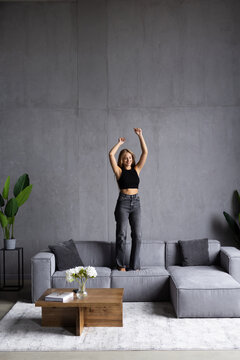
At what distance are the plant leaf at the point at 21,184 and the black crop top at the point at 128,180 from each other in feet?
4.39

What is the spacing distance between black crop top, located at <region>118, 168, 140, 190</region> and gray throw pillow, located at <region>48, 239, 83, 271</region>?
1043mm

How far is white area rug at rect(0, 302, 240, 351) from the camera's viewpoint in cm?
350

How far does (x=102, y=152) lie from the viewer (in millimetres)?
6316

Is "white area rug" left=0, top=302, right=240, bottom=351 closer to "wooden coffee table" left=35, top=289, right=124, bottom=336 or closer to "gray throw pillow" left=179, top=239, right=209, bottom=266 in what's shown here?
"wooden coffee table" left=35, top=289, right=124, bottom=336

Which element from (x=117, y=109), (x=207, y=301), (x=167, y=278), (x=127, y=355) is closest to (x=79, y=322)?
(x=127, y=355)

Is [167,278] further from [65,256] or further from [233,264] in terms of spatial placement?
[65,256]

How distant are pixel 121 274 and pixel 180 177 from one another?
1.98m

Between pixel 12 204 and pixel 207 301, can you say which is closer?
pixel 207 301

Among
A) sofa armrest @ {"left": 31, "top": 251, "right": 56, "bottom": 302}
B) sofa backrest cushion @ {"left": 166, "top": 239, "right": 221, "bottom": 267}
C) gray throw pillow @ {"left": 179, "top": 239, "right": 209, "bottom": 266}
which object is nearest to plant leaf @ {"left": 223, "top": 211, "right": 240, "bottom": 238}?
sofa backrest cushion @ {"left": 166, "top": 239, "right": 221, "bottom": 267}

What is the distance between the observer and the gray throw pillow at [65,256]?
516 cm

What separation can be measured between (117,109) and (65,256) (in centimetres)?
239

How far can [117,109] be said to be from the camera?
634 centimetres

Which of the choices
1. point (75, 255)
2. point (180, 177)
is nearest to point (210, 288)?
point (75, 255)

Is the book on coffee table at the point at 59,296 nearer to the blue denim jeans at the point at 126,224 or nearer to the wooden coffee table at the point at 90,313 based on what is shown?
the wooden coffee table at the point at 90,313
